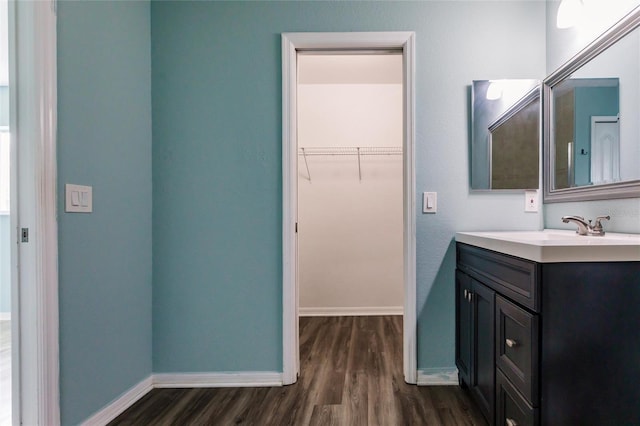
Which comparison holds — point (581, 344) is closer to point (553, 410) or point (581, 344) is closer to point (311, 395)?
point (553, 410)

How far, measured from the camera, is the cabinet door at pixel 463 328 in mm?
1754

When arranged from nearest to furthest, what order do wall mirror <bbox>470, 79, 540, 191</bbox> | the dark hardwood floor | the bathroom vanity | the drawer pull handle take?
the bathroom vanity
the drawer pull handle
the dark hardwood floor
wall mirror <bbox>470, 79, 540, 191</bbox>

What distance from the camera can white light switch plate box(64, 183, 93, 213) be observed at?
1.44m

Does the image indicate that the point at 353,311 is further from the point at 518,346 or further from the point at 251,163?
the point at 518,346

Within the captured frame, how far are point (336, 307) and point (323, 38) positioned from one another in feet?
8.05

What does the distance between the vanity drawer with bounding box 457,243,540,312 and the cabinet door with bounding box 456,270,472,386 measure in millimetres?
101

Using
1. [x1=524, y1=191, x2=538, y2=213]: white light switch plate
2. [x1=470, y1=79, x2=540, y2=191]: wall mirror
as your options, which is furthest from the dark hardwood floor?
[x1=470, y1=79, x2=540, y2=191]: wall mirror

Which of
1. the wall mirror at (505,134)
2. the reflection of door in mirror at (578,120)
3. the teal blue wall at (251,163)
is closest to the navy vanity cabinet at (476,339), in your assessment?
the teal blue wall at (251,163)

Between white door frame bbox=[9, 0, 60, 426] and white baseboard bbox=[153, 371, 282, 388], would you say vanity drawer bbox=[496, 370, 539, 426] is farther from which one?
white door frame bbox=[9, 0, 60, 426]

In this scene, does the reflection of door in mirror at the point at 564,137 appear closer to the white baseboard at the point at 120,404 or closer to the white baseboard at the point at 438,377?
the white baseboard at the point at 438,377

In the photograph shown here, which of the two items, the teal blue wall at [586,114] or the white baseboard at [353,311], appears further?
the white baseboard at [353,311]

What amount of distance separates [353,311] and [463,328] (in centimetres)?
171

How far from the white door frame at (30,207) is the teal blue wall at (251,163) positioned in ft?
2.33

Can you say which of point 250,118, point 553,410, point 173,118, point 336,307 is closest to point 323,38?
point 250,118
